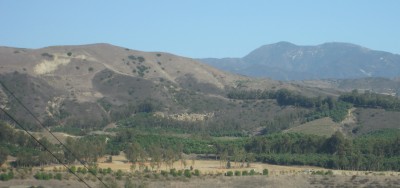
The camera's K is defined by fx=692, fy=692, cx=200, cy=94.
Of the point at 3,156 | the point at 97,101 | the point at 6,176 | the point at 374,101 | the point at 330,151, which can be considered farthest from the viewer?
the point at 97,101

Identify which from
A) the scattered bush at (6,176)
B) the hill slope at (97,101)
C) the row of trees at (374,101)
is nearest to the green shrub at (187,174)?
the scattered bush at (6,176)

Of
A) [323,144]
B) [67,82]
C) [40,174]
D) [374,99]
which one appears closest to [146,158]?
[40,174]

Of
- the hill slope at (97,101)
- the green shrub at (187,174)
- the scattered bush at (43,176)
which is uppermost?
the hill slope at (97,101)

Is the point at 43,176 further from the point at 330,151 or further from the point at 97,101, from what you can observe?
the point at 97,101

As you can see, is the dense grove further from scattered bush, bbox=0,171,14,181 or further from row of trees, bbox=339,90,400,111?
row of trees, bbox=339,90,400,111

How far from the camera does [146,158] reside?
330 feet

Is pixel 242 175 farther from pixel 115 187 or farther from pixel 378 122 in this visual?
pixel 378 122

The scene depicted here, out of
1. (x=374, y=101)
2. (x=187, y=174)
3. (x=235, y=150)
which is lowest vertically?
(x=187, y=174)

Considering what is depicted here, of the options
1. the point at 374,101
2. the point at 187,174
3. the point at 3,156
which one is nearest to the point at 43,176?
the point at 3,156

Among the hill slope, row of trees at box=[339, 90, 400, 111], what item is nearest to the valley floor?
the hill slope

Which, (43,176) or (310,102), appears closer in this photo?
(43,176)

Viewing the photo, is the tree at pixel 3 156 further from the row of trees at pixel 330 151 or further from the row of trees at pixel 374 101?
the row of trees at pixel 374 101

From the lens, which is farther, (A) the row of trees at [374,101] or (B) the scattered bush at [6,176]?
(A) the row of trees at [374,101]

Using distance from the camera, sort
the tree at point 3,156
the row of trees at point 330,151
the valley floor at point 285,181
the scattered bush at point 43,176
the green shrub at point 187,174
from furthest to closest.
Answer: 1. the row of trees at point 330,151
2. the tree at point 3,156
3. the green shrub at point 187,174
4. the valley floor at point 285,181
5. the scattered bush at point 43,176
